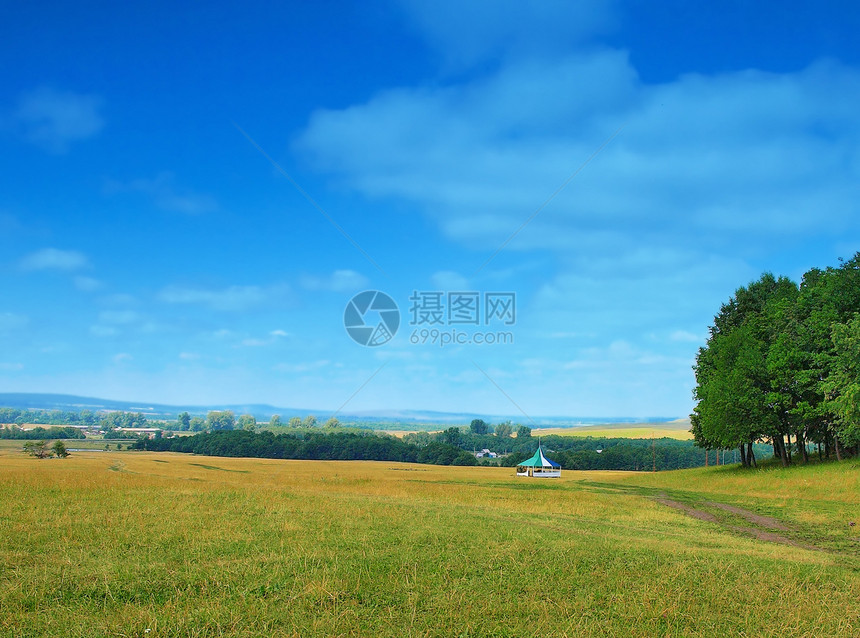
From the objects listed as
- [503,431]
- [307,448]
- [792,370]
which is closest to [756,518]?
[792,370]

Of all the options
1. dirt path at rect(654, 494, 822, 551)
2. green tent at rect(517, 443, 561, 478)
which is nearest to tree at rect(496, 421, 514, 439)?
green tent at rect(517, 443, 561, 478)

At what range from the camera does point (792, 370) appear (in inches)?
2237

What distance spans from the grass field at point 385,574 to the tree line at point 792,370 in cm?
3454

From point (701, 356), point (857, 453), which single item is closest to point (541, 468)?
point (701, 356)

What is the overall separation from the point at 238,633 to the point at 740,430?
202 feet

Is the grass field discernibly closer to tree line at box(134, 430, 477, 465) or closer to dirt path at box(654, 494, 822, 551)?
dirt path at box(654, 494, 822, 551)

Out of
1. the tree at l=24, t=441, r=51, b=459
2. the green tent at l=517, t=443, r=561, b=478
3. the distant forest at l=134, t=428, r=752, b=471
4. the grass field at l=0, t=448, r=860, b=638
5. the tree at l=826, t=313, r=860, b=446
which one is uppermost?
the tree at l=826, t=313, r=860, b=446

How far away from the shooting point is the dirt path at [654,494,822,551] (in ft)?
75.1

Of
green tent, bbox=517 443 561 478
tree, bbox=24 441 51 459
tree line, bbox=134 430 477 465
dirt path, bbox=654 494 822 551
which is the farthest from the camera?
tree line, bbox=134 430 477 465

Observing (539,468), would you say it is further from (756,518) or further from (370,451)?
(370,451)

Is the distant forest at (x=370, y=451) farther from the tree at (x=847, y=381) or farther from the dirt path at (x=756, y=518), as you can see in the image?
the dirt path at (x=756, y=518)

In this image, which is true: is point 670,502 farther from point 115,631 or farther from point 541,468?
point 541,468

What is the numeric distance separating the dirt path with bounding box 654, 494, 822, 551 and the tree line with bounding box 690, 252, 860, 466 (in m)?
22.3

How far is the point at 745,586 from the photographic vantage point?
12.8 m
